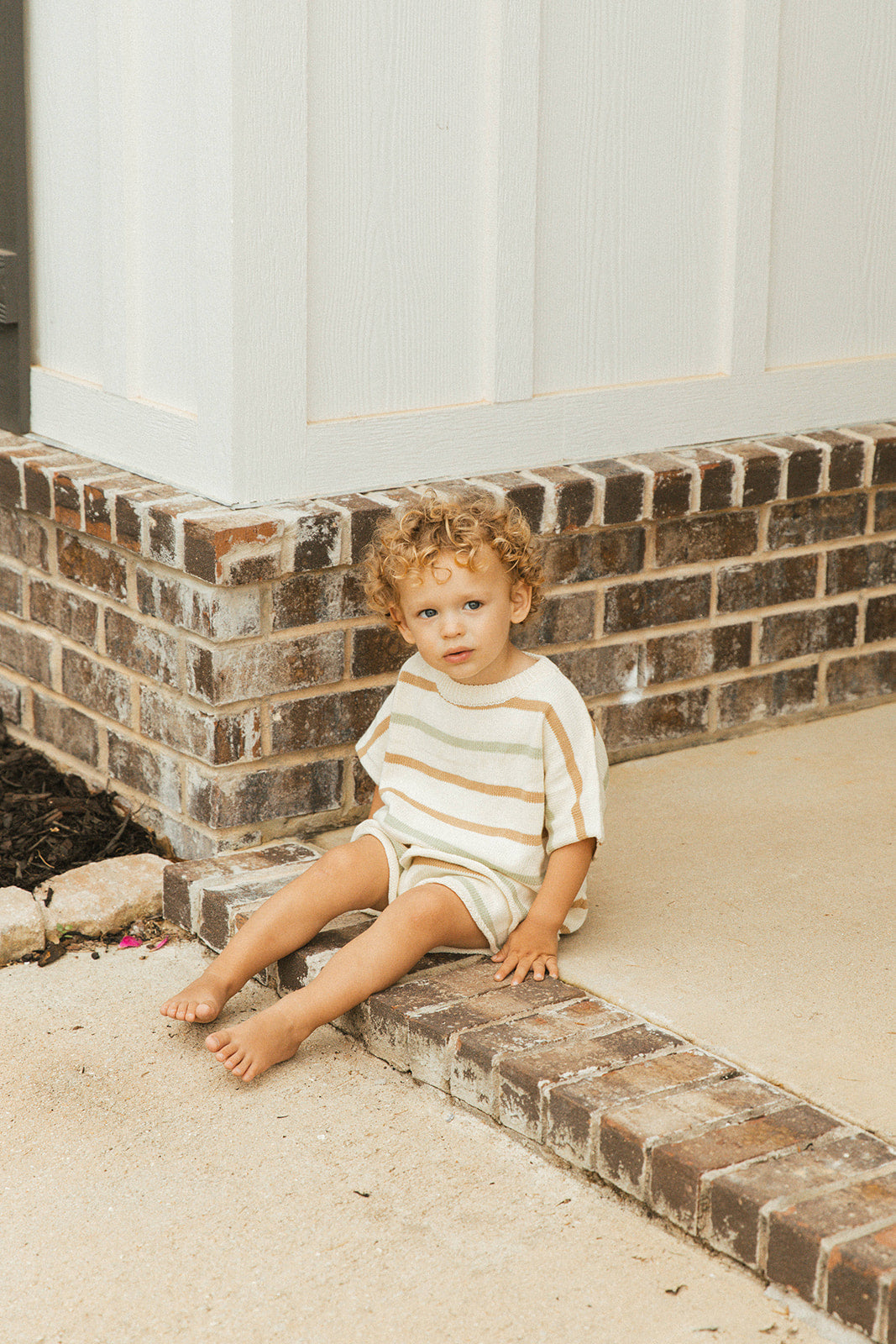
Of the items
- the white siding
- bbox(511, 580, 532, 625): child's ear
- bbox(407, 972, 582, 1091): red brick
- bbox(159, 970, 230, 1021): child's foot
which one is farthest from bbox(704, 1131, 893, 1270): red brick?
the white siding

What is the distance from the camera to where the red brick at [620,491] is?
3.36 m

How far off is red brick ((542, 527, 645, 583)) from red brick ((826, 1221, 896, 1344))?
1.74m

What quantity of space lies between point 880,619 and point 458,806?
1.70 metres

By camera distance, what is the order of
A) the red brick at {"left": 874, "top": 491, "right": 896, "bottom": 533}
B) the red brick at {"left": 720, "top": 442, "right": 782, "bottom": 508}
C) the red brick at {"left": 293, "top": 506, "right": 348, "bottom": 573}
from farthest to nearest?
the red brick at {"left": 874, "top": 491, "right": 896, "bottom": 533} < the red brick at {"left": 720, "top": 442, "right": 782, "bottom": 508} < the red brick at {"left": 293, "top": 506, "right": 348, "bottom": 573}

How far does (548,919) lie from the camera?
2637mm

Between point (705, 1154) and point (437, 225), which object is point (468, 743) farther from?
point (437, 225)

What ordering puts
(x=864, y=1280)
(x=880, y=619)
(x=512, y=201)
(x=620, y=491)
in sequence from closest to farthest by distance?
(x=864, y=1280) < (x=512, y=201) < (x=620, y=491) < (x=880, y=619)

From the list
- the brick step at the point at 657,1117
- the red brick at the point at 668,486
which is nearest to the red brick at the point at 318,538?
the brick step at the point at 657,1117

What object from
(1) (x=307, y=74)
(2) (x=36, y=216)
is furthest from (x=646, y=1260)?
(2) (x=36, y=216)

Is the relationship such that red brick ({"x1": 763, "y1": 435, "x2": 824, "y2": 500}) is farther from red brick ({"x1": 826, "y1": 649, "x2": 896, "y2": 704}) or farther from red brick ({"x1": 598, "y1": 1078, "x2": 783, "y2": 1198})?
red brick ({"x1": 598, "y1": 1078, "x2": 783, "y2": 1198})

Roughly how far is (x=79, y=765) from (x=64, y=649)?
261mm

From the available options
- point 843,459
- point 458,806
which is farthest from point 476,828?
point 843,459

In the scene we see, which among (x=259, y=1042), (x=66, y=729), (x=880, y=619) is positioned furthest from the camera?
(x=880, y=619)

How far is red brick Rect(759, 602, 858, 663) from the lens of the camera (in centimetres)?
378
